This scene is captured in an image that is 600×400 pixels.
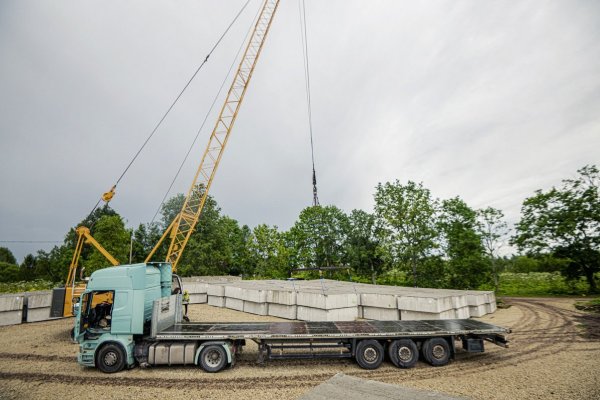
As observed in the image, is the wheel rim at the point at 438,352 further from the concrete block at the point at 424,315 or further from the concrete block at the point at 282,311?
the concrete block at the point at 282,311

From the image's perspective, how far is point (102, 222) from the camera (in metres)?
54.4

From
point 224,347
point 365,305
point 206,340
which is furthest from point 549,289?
point 206,340

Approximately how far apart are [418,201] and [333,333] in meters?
27.2

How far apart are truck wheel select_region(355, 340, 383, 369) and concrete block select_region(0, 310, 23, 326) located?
2084 centimetres

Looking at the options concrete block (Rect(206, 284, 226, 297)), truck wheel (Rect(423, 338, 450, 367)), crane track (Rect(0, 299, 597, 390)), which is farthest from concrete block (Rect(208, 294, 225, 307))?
truck wheel (Rect(423, 338, 450, 367))

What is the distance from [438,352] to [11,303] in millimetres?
23424

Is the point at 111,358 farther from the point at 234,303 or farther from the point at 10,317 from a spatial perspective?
the point at 10,317

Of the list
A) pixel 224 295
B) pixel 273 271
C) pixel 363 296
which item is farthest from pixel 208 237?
pixel 363 296

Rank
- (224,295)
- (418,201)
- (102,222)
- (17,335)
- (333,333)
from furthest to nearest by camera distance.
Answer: (102,222) → (418,201) → (224,295) → (17,335) → (333,333)

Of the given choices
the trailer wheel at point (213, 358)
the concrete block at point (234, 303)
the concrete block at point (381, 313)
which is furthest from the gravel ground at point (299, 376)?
the concrete block at point (234, 303)

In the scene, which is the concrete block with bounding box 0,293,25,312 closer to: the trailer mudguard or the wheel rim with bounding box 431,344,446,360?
the trailer mudguard

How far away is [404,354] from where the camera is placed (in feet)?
31.8

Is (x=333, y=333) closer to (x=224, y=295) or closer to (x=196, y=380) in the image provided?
(x=196, y=380)

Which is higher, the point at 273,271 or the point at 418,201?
the point at 418,201
